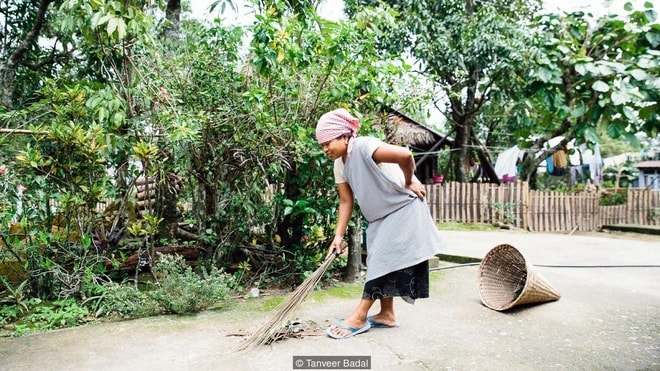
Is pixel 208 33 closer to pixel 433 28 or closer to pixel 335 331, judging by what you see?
pixel 335 331

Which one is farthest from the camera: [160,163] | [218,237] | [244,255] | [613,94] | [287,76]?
[244,255]

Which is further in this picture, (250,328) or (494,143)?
(494,143)

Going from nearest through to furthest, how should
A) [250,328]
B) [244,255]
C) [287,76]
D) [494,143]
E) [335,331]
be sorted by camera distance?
[335,331] < [250,328] < [287,76] < [244,255] < [494,143]

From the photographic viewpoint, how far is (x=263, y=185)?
12.7 ft

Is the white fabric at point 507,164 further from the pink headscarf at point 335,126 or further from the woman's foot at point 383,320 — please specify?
the pink headscarf at point 335,126

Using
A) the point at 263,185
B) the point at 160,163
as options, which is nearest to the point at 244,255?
the point at 263,185

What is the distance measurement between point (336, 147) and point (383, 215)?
0.51m

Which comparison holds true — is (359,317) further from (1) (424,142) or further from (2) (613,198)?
(2) (613,198)

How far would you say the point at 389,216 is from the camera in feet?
8.90

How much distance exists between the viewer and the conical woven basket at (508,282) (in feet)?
10.5

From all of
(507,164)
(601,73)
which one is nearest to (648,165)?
(507,164)

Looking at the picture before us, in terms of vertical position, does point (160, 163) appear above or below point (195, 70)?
below

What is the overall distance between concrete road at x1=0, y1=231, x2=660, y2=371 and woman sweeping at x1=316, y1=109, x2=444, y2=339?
270 millimetres

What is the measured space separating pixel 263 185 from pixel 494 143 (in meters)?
17.8
